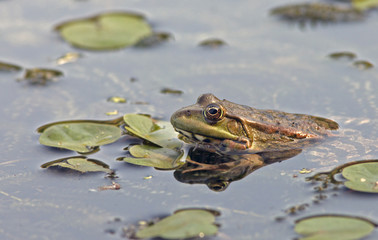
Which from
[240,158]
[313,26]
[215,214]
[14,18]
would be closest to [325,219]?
[215,214]

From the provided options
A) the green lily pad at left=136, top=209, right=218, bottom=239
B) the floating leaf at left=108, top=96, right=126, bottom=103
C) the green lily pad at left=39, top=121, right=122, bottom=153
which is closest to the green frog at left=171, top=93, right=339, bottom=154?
the green lily pad at left=39, top=121, right=122, bottom=153

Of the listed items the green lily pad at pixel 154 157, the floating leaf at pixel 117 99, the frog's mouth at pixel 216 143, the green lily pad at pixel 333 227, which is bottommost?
the green lily pad at pixel 333 227

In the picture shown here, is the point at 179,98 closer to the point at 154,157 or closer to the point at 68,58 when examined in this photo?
the point at 154,157

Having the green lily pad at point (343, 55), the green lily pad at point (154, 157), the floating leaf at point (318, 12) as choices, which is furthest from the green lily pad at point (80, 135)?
the floating leaf at point (318, 12)

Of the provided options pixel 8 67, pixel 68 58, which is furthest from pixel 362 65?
pixel 8 67

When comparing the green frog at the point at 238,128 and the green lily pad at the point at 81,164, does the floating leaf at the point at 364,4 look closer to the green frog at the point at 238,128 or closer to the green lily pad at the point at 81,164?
the green frog at the point at 238,128
